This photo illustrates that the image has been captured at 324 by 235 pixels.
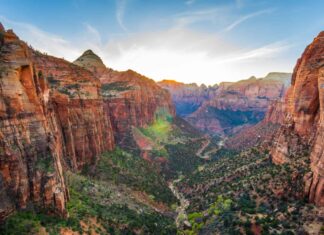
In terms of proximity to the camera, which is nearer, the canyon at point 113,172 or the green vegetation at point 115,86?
the canyon at point 113,172

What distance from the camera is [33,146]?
37.6m

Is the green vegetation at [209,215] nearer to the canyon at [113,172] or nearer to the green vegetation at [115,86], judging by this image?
the canyon at [113,172]

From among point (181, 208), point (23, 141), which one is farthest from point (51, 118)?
point (181, 208)

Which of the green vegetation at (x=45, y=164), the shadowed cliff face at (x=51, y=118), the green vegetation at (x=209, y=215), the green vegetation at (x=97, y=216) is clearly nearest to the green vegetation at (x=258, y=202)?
the green vegetation at (x=209, y=215)

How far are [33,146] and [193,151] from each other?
10106 centimetres

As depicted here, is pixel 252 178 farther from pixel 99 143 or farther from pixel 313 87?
pixel 99 143

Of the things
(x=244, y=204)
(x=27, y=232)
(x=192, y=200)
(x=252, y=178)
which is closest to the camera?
(x=27, y=232)

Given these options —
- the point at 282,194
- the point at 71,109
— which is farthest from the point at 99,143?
the point at 282,194

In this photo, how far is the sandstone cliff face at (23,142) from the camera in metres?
33.5

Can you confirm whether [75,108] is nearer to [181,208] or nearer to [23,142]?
[23,142]

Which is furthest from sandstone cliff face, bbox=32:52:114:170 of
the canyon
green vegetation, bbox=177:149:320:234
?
green vegetation, bbox=177:149:320:234

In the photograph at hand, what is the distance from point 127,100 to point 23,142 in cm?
8112

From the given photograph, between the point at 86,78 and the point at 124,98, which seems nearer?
the point at 86,78

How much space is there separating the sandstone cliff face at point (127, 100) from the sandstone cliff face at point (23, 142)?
199 ft
